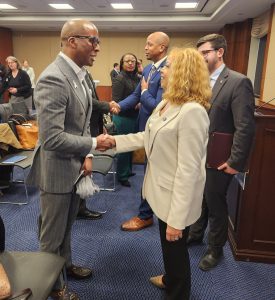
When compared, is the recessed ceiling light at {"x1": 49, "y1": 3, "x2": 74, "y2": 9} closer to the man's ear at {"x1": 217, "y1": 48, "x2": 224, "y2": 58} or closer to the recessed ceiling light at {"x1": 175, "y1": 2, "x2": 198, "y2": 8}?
the recessed ceiling light at {"x1": 175, "y1": 2, "x2": 198, "y2": 8}

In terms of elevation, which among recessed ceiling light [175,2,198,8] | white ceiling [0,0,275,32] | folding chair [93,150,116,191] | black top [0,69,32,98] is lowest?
folding chair [93,150,116,191]

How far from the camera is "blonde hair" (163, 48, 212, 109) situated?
4.22ft

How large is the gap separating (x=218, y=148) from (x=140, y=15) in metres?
8.57

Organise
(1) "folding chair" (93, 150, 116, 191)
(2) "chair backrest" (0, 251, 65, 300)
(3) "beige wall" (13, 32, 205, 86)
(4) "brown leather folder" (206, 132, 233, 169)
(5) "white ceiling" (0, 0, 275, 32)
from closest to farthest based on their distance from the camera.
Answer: (2) "chair backrest" (0, 251, 65, 300) < (4) "brown leather folder" (206, 132, 233, 169) < (1) "folding chair" (93, 150, 116, 191) < (5) "white ceiling" (0, 0, 275, 32) < (3) "beige wall" (13, 32, 205, 86)

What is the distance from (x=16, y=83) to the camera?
591 cm

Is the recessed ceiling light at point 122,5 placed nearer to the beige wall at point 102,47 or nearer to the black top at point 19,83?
the beige wall at point 102,47

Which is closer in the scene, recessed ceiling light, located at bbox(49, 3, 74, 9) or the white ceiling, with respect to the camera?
the white ceiling

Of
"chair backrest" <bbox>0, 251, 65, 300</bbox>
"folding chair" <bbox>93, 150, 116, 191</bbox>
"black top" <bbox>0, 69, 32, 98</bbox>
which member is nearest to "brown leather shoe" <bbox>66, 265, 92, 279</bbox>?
"chair backrest" <bbox>0, 251, 65, 300</bbox>

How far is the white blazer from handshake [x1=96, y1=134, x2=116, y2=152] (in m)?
0.29

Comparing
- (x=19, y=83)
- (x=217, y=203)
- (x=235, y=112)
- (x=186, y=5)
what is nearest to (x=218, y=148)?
(x=235, y=112)

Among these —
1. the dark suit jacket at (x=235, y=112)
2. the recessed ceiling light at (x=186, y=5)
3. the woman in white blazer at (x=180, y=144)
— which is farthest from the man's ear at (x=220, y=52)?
the recessed ceiling light at (x=186, y=5)

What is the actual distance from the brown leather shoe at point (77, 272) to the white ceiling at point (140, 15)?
6708 mm

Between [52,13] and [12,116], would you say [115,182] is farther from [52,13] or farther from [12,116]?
[52,13]

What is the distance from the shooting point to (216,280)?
80.0 inches
